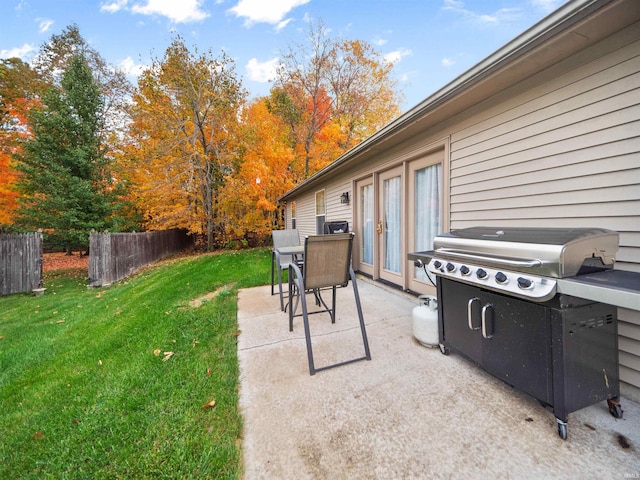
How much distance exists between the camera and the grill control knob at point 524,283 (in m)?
1.42

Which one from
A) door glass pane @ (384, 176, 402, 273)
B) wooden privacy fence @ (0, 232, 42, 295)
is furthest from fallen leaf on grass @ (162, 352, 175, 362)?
→ wooden privacy fence @ (0, 232, 42, 295)

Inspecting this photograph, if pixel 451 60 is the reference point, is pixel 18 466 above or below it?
below

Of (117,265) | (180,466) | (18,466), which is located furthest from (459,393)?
(117,265)

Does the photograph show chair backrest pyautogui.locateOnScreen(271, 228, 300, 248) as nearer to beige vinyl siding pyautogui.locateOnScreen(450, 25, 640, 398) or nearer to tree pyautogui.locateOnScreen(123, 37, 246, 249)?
beige vinyl siding pyautogui.locateOnScreen(450, 25, 640, 398)

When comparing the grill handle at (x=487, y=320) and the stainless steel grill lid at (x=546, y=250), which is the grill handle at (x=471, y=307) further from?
the stainless steel grill lid at (x=546, y=250)

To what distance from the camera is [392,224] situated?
14.6 feet

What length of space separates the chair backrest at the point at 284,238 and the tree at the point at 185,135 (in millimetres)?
8377

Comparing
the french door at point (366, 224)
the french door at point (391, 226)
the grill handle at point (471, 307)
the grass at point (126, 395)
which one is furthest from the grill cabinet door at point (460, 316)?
the french door at point (366, 224)

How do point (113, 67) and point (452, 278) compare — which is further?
point (113, 67)

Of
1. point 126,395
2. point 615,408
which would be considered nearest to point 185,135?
point 126,395

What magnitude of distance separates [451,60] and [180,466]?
11.5 metres

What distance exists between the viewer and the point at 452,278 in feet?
6.38

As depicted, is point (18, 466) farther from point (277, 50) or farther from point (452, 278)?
point (277, 50)

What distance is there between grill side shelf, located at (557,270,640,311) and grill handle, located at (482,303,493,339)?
46cm
